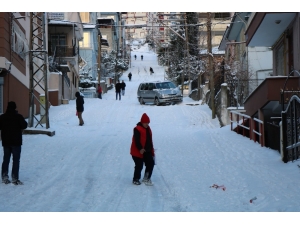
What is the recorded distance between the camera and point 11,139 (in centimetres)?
1066

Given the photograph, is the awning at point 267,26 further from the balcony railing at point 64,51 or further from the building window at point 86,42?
the building window at point 86,42

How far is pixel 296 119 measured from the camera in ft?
39.7

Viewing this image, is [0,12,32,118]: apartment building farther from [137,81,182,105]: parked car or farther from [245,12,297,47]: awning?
[137,81,182,105]: parked car

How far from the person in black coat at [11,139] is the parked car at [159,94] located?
83.3 feet

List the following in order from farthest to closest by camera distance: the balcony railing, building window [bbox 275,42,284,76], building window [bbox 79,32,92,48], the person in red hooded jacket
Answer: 1. building window [bbox 79,32,92,48]
2. the balcony railing
3. building window [bbox 275,42,284,76]
4. the person in red hooded jacket

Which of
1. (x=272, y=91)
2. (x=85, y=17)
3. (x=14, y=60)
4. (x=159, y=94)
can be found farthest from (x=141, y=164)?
(x=85, y=17)

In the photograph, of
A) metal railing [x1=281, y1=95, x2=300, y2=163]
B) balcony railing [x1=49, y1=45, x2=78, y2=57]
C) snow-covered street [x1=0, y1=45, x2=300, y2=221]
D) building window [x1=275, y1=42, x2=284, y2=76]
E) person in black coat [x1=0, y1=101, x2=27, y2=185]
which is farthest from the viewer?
balcony railing [x1=49, y1=45, x2=78, y2=57]

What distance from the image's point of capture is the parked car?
36.1 metres

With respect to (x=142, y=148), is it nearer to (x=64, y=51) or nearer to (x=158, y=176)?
(x=158, y=176)

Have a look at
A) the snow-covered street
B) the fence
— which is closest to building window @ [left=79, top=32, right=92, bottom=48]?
the snow-covered street

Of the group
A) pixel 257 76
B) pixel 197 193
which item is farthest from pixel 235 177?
pixel 257 76

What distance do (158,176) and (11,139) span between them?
3.38 m

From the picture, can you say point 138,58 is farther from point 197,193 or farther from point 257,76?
point 197,193

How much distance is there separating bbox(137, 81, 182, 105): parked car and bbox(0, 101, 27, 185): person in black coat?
83.3 feet
